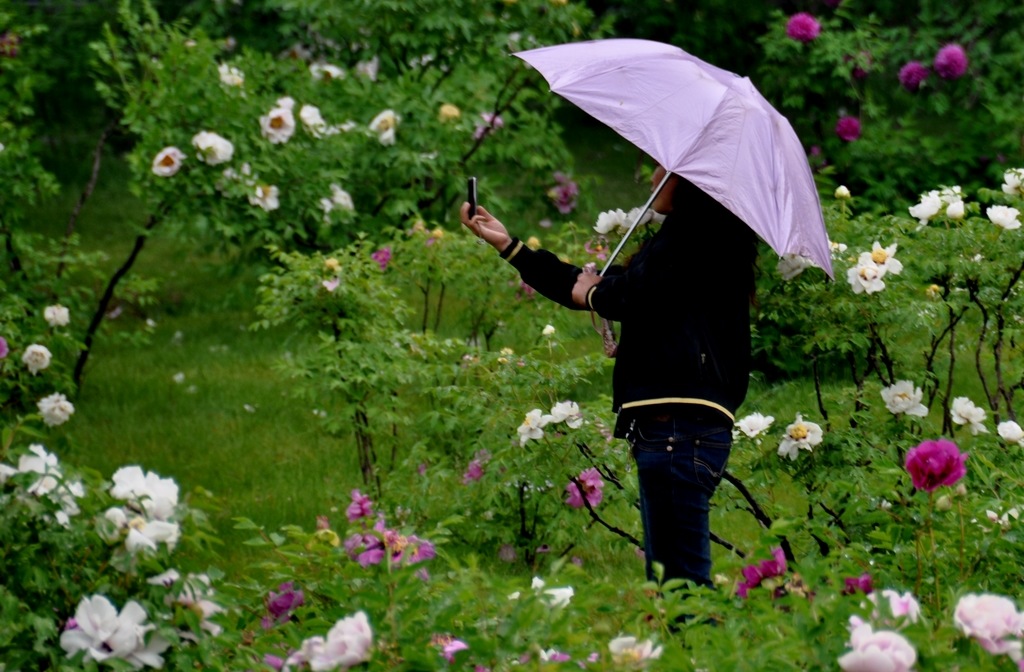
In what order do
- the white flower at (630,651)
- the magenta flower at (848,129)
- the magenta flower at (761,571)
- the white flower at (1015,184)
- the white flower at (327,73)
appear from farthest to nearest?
1. the magenta flower at (848,129)
2. the white flower at (327,73)
3. the white flower at (1015,184)
4. the magenta flower at (761,571)
5. the white flower at (630,651)

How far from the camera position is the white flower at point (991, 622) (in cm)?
190

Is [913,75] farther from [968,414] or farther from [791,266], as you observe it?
[791,266]

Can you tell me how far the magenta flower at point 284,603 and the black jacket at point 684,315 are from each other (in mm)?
904

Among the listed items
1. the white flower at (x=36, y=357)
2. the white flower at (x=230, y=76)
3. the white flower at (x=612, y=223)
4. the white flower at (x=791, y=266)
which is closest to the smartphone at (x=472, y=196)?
the white flower at (x=612, y=223)

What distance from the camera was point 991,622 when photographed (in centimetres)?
190

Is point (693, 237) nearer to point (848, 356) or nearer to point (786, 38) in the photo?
point (848, 356)

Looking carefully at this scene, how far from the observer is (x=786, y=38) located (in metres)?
7.55

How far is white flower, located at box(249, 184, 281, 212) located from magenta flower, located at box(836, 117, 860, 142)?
349 cm

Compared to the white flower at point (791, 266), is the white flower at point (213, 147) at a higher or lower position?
lower

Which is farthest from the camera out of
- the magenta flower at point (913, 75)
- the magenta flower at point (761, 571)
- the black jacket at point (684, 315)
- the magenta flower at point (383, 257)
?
the magenta flower at point (913, 75)

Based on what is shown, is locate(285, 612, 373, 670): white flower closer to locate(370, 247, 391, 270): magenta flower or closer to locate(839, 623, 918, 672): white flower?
locate(839, 623, 918, 672): white flower

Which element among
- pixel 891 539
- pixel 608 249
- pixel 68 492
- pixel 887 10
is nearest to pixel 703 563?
pixel 891 539

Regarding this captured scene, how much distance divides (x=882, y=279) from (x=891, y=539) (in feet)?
3.24

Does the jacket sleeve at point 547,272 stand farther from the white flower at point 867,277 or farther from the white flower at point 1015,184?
the white flower at point 1015,184
